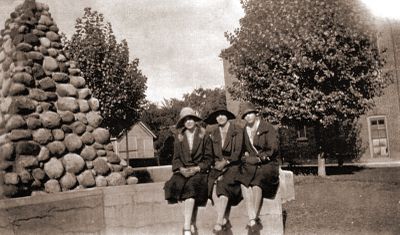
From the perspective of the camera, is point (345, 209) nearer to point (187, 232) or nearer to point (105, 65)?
point (187, 232)

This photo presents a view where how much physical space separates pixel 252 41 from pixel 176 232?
37.6ft

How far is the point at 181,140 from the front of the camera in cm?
632

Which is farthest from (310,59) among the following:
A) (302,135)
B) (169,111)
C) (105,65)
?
(169,111)

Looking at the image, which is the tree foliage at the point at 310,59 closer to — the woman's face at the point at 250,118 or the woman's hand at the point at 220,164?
the woman's face at the point at 250,118

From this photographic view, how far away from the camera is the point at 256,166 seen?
5918 mm

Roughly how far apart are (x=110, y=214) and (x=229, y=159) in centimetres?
188

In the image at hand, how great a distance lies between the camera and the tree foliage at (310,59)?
15.5 m

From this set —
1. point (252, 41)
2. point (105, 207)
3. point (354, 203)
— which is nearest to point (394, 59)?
point (252, 41)

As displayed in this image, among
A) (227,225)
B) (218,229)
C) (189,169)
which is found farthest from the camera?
(189,169)

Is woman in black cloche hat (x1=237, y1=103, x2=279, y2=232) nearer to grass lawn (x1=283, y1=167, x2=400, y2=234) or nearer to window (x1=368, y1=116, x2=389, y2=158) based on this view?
grass lawn (x1=283, y1=167, x2=400, y2=234)

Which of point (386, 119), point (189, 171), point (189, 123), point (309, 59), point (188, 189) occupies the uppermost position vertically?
point (309, 59)

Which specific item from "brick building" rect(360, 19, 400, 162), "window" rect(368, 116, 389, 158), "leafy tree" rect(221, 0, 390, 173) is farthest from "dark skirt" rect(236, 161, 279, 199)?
"window" rect(368, 116, 389, 158)

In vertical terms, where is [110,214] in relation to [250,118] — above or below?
below

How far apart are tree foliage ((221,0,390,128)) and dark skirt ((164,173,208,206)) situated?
1031 cm
